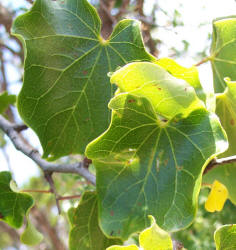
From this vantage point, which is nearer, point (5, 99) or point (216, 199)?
point (216, 199)

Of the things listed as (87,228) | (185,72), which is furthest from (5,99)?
(185,72)

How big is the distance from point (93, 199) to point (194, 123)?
0.33m

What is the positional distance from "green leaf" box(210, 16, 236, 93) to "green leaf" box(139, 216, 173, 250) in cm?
51

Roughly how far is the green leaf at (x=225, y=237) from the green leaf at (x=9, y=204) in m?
0.47

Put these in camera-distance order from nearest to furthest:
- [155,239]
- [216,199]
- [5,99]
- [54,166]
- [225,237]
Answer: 1. [155,239]
2. [225,237]
3. [216,199]
4. [54,166]
5. [5,99]

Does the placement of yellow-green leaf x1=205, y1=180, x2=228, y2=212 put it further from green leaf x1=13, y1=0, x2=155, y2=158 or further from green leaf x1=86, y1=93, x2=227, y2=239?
green leaf x1=13, y1=0, x2=155, y2=158

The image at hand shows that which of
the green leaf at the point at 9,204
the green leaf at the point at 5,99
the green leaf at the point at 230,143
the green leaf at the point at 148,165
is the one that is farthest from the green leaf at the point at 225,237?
the green leaf at the point at 5,99

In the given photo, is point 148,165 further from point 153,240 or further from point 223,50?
point 223,50

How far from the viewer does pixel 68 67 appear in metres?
0.84

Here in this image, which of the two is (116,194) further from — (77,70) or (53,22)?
(53,22)

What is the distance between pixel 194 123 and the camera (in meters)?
0.72

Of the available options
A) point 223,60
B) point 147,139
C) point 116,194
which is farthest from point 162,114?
point 223,60

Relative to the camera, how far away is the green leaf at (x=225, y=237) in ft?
2.25

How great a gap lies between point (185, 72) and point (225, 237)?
1.11ft
